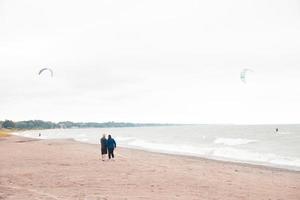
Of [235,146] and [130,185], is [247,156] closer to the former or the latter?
[235,146]

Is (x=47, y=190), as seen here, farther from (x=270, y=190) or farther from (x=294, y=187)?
(x=294, y=187)

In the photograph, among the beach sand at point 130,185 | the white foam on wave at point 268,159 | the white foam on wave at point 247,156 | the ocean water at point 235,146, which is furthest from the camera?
the ocean water at point 235,146

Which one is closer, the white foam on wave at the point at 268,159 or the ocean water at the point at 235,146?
the white foam on wave at the point at 268,159

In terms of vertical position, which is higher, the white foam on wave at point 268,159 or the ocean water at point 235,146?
the ocean water at point 235,146

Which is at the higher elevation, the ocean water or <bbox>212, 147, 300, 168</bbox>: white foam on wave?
the ocean water

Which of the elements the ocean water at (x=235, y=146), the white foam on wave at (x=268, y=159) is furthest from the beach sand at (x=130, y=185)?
the white foam on wave at (x=268, y=159)

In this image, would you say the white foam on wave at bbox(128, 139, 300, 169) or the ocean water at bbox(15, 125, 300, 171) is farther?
the ocean water at bbox(15, 125, 300, 171)

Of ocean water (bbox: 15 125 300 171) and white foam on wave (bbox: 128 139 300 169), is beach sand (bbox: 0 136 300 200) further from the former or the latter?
white foam on wave (bbox: 128 139 300 169)

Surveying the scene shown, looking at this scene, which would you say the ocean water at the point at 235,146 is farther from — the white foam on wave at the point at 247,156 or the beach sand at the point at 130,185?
the beach sand at the point at 130,185

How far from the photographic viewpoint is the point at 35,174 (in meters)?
15.5

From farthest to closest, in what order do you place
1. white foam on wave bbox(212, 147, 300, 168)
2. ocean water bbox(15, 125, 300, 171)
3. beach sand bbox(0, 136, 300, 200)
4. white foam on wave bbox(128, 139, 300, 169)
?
ocean water bbox(15, 125, 300, 171), white foam on wave bbox(128, 139, 300, 169), white foam on wave bbox(212, 147, 300, 168), beach sand bbox(0, 136, 300, 200)

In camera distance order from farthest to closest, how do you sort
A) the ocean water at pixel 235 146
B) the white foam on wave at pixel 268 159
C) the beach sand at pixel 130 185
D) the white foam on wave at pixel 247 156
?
the ocean water at pixel 235 146
the white foam on wave at pixel 247 156
the white foam on wave at pixel 268 159
the beach sand at pixel 130 185

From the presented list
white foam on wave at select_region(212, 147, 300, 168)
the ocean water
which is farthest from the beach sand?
white foam on wave at select_region(212, 147, 300, 168)

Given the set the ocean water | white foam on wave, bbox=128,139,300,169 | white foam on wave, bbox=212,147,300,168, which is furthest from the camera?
the ocean water
